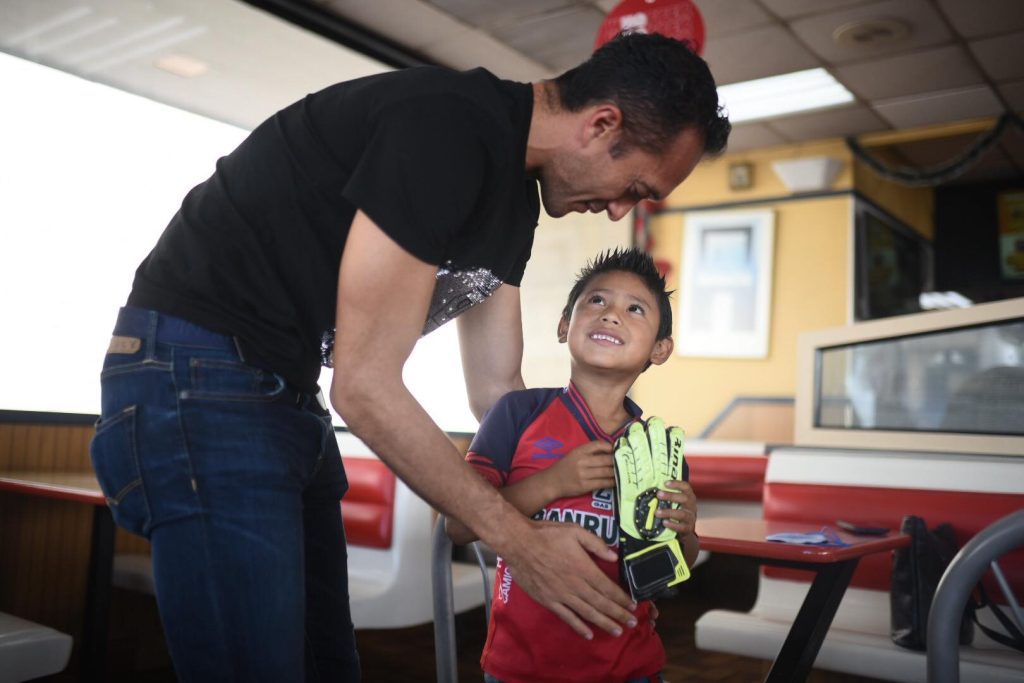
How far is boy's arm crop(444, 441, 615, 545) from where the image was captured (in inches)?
48.4

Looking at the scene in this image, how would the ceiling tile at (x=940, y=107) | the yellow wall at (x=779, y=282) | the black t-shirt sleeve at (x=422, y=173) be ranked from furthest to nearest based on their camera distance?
the yellow wall at (x=779, y=282) < the ceiling tile at (x=940, y=107) < the black t-shirt sleeve at (x=422, y=173)

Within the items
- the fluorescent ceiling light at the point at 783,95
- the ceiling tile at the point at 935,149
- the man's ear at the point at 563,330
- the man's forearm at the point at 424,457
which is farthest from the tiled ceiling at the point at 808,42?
the man's forearm at the point at 424,457

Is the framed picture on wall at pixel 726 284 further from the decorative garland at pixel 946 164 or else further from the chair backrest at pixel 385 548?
the chair backrest at pixel 385 548

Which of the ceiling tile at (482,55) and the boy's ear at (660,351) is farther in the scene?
the ceiling tile at (482,55)

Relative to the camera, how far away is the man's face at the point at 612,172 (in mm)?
1103

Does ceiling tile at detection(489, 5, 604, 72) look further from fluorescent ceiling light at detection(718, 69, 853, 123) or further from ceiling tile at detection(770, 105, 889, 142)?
ceiling tile at detection(770, 105, 889, 142)

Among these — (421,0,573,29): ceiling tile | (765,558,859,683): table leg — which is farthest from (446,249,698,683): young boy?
(421,0,573,29): ceiling tile

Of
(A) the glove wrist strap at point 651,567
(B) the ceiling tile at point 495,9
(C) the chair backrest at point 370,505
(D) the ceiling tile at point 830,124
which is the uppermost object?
(D) the ceiling tile at point 830,124

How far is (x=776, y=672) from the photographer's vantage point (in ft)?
6.70

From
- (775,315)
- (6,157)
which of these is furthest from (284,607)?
(775,315)

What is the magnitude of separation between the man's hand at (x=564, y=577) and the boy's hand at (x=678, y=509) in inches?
7.9

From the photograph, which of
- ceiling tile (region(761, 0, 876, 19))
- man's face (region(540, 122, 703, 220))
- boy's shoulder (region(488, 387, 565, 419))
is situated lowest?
boy's shoulder (region(488, 387, 565, 419))

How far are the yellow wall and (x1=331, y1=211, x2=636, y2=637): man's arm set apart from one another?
6128 millimetres

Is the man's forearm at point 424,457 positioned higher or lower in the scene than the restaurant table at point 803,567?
higher
